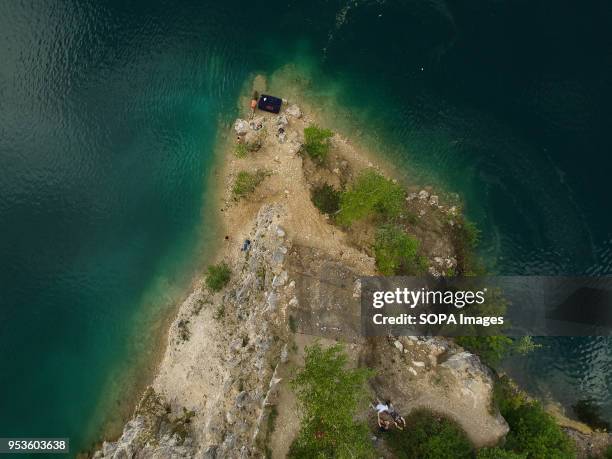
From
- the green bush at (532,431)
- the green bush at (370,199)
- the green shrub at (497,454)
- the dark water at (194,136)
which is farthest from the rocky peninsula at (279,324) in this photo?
the dark water at (194,136)

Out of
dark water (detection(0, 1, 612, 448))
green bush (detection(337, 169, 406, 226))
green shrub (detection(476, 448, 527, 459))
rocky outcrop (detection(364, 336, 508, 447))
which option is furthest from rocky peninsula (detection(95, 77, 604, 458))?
dark water (detection(0, 1, 612, 448))

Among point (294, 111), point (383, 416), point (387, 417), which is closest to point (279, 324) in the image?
point (383, 416)

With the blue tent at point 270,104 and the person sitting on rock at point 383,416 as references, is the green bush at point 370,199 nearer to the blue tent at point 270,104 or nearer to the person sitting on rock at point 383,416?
the blue tent at point 270,104

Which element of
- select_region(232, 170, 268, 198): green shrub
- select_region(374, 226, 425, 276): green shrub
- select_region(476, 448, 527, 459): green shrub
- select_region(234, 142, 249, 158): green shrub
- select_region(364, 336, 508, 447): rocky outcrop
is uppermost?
select_region(234, 142, 249, 158): green shrub

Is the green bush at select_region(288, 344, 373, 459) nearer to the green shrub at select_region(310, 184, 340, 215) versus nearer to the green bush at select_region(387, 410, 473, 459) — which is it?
the green bush at select_region(387, 410, 473, 459)

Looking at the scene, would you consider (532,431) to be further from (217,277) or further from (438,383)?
(217,277)
